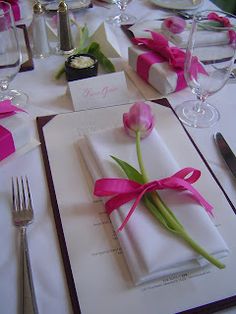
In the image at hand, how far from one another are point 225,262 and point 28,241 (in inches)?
10.2

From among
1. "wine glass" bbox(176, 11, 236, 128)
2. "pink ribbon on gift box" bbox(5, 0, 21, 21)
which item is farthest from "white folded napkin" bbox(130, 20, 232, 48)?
"pink ribbon on gift box" bbox(5, 0, 21, 21)

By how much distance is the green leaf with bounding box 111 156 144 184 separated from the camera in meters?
0.48

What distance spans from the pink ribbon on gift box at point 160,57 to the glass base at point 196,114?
0.06m

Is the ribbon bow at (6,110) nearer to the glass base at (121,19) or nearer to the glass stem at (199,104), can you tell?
the glass stem at (199,104)

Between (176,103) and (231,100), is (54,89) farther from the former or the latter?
(231,100)

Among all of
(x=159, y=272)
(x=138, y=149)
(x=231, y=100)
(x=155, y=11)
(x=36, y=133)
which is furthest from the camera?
(x=155, y=11)

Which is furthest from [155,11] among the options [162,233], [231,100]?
[162,233]

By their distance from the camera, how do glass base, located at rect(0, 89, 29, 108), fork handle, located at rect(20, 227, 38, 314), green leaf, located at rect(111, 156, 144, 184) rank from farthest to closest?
glass base, located at rect(0, 89, 29, 108)
green leaf, located at rect(111, 156, 144, 184)
fork handle, located at rect(20, 227, 38, 314)

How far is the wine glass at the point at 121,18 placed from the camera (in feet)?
3.41

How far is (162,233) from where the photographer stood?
43 centimetres

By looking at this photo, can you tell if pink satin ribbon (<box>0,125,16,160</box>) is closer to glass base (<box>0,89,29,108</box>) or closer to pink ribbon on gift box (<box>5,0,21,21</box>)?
glass base (<box>0,89,29,108</box>)

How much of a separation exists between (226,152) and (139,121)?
0.17 meters

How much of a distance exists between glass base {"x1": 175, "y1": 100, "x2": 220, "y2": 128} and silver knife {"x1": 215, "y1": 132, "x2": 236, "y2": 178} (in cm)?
5

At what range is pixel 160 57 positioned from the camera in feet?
2.52
